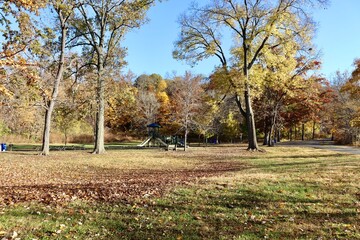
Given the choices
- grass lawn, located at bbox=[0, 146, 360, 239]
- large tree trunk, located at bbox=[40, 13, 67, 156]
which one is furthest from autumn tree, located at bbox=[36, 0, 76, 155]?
grass lawn, located at bbox=[0, 146, 360, 239]

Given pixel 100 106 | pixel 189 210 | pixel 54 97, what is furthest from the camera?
pixel 100 106

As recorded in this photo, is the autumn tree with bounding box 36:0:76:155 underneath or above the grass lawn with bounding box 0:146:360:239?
above

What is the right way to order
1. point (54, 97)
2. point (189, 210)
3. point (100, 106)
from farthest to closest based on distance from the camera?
point (100, 106), point (54, 97), point (189, 210)

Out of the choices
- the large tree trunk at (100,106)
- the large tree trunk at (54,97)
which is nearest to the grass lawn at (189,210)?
the large tree trunk at (54,97)

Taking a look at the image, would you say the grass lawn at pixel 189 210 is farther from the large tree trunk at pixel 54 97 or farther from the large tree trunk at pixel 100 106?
the large tree trunk at pixel 100 106

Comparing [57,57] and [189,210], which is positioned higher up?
[57,57]

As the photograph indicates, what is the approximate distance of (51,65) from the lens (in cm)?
1980

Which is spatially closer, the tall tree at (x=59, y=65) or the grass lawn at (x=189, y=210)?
the grass lawn at (x=189, y=210)

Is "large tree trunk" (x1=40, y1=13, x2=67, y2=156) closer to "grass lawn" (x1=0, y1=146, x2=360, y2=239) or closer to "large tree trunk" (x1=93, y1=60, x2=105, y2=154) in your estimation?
"large tree trunk" (x1=93, y1=60, x2=105, y2=154)

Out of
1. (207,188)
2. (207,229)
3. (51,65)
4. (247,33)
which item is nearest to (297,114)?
(247,33)

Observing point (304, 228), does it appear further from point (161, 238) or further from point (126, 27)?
point (126, 27)

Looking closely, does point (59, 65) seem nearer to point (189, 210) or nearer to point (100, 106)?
point (100, 106)

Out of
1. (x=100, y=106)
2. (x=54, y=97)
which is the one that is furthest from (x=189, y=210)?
(x=100, y=106)

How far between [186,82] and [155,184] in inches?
1418
